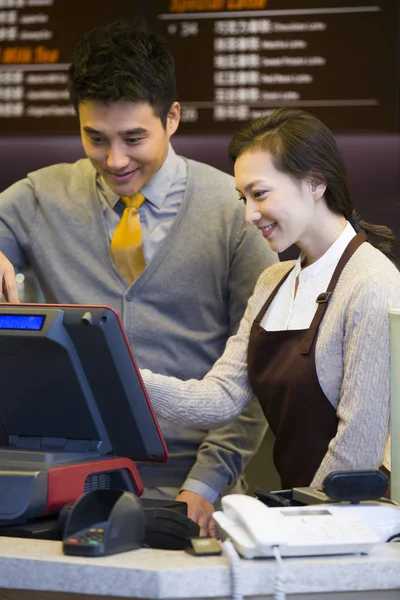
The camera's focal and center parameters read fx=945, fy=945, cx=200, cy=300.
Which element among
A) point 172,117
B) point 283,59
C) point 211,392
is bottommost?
point 211,392

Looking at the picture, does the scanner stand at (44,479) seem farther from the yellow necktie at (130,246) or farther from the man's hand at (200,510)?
the yellow necktie at (130,246)

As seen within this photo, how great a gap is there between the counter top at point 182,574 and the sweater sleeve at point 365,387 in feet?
1.69

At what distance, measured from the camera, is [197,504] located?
2.21 meters

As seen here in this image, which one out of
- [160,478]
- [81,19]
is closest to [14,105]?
[81,19]

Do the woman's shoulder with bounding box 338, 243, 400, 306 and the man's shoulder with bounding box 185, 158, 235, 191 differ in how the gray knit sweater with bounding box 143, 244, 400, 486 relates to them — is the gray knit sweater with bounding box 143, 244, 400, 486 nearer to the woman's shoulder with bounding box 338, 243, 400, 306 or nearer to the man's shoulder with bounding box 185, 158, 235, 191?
the woman's shoulder with bounding box 338, 243, 400, 306

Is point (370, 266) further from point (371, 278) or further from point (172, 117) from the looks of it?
point (172, 117)

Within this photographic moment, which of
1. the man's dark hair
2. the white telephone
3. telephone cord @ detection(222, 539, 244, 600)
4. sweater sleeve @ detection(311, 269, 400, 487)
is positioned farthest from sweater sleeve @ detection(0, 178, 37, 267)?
telephone cord @ detection(222, 539, 244, 600)

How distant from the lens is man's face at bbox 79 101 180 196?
7.37ft

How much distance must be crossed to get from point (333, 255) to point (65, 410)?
0.73 meters

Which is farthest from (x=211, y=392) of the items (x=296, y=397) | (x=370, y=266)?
(x=370, y=266)

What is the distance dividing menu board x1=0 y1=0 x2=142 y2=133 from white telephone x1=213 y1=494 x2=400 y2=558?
7.21 ft

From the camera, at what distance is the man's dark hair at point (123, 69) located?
88.1 inches

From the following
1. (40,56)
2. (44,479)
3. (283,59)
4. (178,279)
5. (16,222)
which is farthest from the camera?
(40,56)

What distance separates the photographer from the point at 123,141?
2270 millimetres
